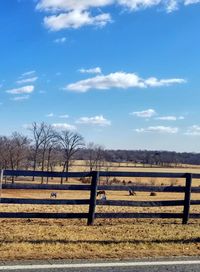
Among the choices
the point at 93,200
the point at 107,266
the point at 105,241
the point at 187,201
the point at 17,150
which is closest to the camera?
the point at 107,266

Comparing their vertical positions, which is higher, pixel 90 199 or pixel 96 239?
pixel 90 199

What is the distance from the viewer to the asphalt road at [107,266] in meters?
6.37

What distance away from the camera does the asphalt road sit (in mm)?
6367

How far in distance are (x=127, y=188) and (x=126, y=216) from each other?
0.64 m

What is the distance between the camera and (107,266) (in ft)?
21.8

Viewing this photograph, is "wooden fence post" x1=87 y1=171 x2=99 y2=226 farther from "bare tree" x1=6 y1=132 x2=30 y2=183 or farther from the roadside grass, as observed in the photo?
"bare tree" x1=6 y1=132 x2=30 y2=183

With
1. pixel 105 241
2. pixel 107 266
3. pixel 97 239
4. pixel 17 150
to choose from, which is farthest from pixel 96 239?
pixel 17 150

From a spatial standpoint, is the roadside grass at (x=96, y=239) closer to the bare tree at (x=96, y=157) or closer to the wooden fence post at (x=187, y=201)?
the wooden fence post at (x=187, y=201)

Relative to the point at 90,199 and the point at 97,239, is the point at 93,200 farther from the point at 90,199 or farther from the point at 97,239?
the point at 97,239

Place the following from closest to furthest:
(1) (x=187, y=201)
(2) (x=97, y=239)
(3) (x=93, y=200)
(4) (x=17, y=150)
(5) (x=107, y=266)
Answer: (5) (x=107, y=266)
(2) (x=97, y=239)
(3) (x=93, y=200)
(1) (x=187, y=201)
(4) (x=17, y=150)

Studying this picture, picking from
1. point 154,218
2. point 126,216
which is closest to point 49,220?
point 126,216

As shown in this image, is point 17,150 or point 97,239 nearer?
point 97,239

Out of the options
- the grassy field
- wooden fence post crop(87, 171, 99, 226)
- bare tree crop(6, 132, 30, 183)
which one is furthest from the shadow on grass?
bare tree crop(6, 132, 30, 183)

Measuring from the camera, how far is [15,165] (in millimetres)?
95812
